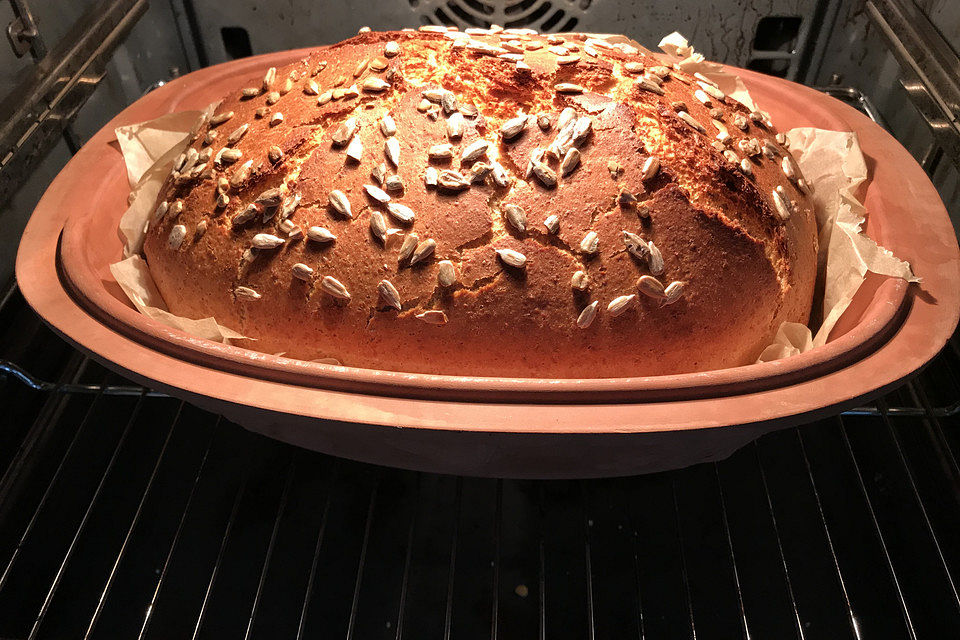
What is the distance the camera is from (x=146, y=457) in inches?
53.7

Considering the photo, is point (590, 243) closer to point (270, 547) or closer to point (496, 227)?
point (496, 227)

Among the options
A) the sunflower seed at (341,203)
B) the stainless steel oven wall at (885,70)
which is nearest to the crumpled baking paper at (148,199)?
the sunflower seed at (341,203)

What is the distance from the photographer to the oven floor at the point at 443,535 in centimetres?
116

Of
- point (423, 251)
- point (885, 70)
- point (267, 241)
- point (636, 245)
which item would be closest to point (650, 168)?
point (636, 245)

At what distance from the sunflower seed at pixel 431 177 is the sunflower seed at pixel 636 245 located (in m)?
0.26

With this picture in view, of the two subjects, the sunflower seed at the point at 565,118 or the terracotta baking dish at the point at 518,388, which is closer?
the terracotta baking dish at the point at 518,388

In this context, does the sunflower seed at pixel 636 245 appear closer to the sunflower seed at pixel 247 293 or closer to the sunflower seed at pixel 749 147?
the sunflower seed at pixel 749 147

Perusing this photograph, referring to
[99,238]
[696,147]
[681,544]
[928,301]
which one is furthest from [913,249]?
[99,238]

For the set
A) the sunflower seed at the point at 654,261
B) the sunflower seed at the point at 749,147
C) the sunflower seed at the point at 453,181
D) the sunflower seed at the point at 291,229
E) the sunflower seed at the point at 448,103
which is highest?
the sunflower seed at the point at 448,103

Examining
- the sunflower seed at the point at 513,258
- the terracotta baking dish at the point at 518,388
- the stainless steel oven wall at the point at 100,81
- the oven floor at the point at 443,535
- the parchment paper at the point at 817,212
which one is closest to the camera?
the terracotta baking dish at the point at 518,388

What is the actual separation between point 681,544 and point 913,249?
0.61m

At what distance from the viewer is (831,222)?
3.82ft

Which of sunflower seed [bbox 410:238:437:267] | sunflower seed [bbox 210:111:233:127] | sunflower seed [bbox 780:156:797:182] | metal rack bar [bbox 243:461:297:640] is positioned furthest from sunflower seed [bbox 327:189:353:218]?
sunflower seed [bbox 780:156:797:182]

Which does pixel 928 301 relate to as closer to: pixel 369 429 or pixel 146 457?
pixel 369 429
